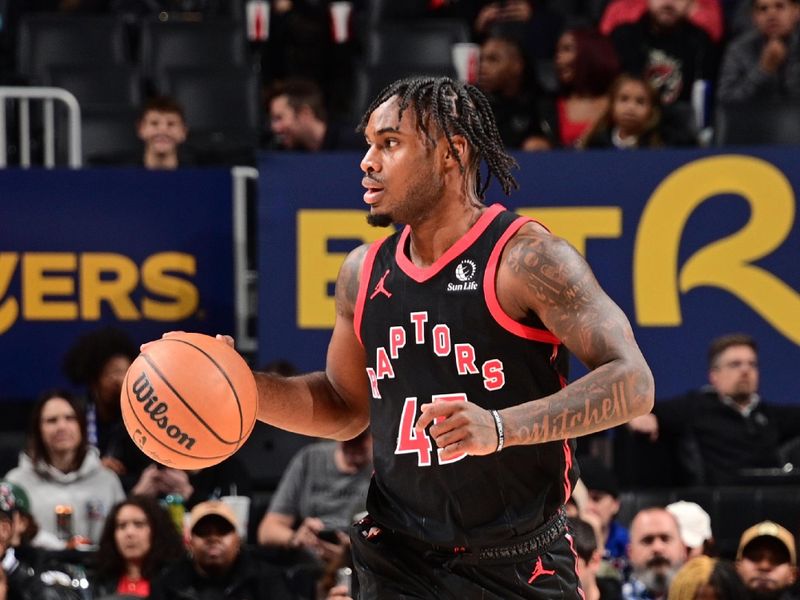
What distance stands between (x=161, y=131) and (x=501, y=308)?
5.75 metres

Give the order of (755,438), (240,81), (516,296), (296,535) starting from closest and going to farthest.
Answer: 1. (516,296)
2. (296,535)
3. (755,438)
4. (240,81)

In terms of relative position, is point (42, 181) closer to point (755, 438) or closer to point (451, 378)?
point (755, 438)

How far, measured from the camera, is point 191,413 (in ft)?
13.8

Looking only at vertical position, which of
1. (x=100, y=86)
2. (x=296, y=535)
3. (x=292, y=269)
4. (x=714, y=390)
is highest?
(x=100, y=86)

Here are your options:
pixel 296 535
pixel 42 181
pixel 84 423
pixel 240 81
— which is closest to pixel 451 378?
pixel 296 535

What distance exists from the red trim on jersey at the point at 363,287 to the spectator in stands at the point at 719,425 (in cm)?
446

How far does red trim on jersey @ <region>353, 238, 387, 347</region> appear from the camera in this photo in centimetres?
444

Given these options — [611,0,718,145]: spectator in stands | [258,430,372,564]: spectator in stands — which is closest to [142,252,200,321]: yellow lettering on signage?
[258,430,372,564]: spectator in stands

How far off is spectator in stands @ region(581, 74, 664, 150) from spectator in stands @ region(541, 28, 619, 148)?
Result: 44cm

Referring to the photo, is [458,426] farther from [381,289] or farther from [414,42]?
[414,42]

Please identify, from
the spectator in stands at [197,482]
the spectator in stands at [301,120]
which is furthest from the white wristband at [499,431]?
the spectator in stands at [301,120]

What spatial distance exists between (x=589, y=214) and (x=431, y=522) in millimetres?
5020

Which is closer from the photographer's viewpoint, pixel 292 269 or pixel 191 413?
pixel 191 413

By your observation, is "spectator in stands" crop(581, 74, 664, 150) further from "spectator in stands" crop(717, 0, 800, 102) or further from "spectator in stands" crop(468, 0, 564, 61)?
"spectator in stands" crop(468, 0, 564, 61)
